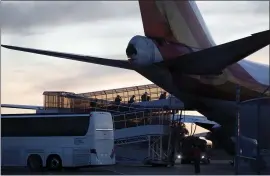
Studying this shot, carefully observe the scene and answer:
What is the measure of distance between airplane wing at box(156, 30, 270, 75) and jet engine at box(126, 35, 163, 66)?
2.02ft

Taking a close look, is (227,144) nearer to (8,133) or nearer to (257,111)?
(8,133)

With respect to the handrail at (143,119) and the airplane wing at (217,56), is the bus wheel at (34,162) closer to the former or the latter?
the handrail at (143,119)

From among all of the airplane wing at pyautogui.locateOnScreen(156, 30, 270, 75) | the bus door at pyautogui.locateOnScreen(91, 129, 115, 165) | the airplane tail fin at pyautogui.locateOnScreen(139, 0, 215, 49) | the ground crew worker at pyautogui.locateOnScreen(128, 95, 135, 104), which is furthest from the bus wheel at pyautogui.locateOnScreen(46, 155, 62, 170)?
the ground crew worker at pyautogui.locateOnScreen(128, 95, 135, 104)

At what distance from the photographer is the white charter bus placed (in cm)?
2733

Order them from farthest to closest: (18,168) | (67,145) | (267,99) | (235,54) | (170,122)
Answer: (170,122) → (18,168) → (67,145) → (235,54) → (267,99)

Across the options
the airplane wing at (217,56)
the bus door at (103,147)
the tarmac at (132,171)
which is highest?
the airplane wing at (217,56)

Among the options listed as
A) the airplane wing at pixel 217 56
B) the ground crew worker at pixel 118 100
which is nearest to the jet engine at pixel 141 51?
the airplane wing at pixel 217 56

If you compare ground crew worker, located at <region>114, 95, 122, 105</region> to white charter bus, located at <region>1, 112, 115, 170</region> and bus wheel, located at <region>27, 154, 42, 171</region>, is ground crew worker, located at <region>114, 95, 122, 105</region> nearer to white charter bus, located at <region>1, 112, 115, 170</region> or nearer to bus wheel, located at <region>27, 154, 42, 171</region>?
white charter bus, located at <region>1, 112, 115, 170</region>

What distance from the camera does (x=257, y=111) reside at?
12.1 meters

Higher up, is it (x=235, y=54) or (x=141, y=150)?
(x=235, y=54)

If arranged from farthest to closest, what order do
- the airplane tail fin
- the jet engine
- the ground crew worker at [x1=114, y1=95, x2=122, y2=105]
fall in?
the ground crew worker at [x1=114, y1=95, x2=122, y2=105] → the airplane tail fin → the jet engine

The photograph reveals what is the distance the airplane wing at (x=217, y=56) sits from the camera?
20.3 m

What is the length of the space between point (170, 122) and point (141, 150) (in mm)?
2329

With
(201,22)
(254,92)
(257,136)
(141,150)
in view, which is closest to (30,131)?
(141,150)
